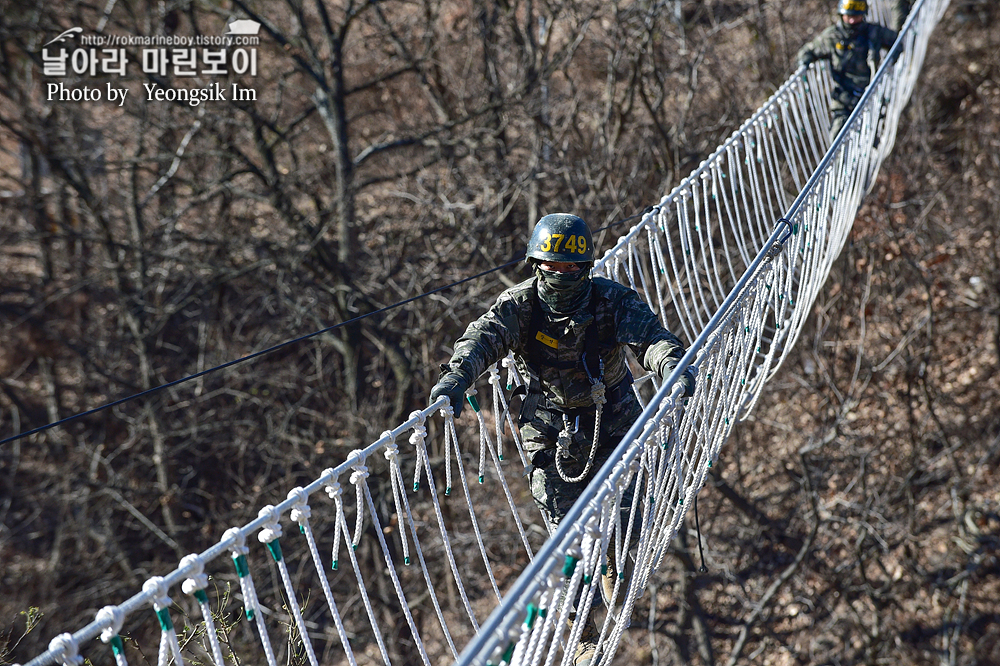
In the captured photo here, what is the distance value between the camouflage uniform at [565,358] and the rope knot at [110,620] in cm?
139

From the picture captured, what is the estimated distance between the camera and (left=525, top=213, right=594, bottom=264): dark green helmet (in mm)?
3471

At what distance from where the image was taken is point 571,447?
3.89 meters

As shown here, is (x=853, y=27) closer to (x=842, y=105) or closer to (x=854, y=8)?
(x=854, y=8)

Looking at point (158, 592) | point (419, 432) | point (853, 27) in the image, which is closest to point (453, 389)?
point (419, 432)

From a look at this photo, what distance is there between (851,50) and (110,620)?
721 cm

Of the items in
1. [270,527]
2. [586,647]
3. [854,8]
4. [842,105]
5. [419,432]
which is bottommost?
[586,647]

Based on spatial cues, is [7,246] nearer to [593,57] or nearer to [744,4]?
[593,57]

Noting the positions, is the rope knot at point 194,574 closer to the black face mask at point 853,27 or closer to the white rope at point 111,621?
the white rope at point 111,621

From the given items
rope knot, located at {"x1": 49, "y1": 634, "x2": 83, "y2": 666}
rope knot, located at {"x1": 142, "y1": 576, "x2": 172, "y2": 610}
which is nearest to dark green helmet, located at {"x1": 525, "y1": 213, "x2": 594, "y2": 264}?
rope knot, located at {"x1": 142, "y1": 576, "x2": 172, "y2": 610}

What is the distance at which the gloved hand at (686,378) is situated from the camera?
330 centimetres

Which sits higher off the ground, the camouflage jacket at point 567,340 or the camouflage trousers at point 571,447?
the camouflage jacket at point 567,340

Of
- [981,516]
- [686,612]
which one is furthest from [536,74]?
[981,516]

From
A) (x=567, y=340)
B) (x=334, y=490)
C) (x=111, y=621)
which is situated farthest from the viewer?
(x=567, y=340)

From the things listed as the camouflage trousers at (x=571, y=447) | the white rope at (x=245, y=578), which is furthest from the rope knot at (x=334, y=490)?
the camouflage trousers at (x=571, y=447)
